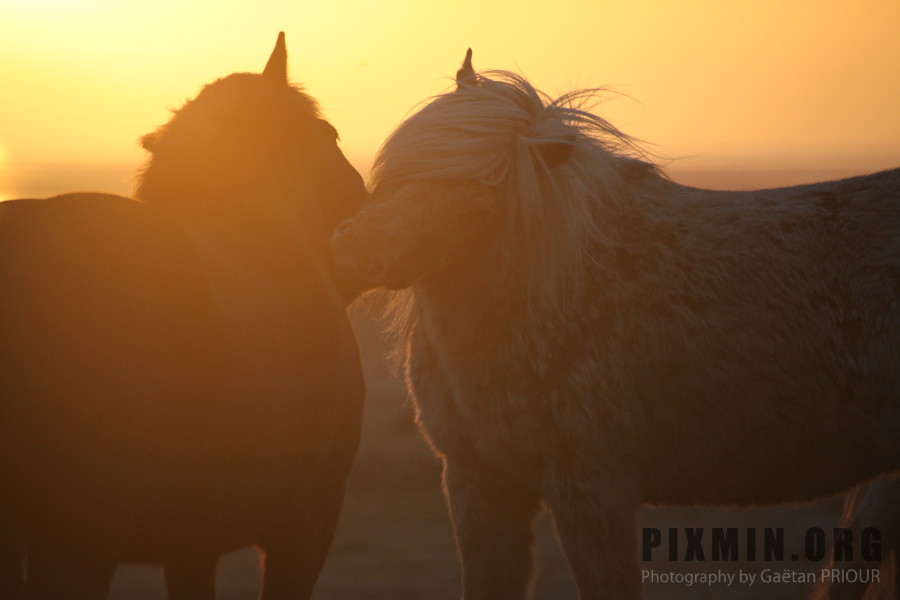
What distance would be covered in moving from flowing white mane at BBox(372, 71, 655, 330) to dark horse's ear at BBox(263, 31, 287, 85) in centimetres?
106

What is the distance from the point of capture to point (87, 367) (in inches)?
103

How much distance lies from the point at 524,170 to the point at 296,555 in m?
1.73

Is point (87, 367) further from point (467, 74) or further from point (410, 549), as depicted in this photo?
point (410, 549)

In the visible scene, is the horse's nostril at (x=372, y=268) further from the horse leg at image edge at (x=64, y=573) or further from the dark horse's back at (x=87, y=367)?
the horse leg at image edge at (x=64, y=573)

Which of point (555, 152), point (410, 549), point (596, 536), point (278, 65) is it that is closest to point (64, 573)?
point (596, 536)

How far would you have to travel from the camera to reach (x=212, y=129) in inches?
159

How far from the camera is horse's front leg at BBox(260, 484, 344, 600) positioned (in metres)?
3.66

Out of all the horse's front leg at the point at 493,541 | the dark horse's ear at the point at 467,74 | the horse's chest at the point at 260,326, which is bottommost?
the horse's front leg at the point at 493,541

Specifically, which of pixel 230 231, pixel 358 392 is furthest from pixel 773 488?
pixel 230 231

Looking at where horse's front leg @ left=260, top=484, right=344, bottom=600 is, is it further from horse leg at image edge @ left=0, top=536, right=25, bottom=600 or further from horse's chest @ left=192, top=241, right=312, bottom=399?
horse leg at image edge @ left=0, top=536, right=25, bottom=600

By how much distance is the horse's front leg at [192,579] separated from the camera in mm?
3471

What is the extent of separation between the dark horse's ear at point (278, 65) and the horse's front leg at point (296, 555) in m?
1.87

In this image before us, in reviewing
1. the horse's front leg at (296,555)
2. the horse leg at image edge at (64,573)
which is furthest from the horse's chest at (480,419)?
the horse leg at image edge at (64,573)

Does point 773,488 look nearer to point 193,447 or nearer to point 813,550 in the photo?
point 193,447
